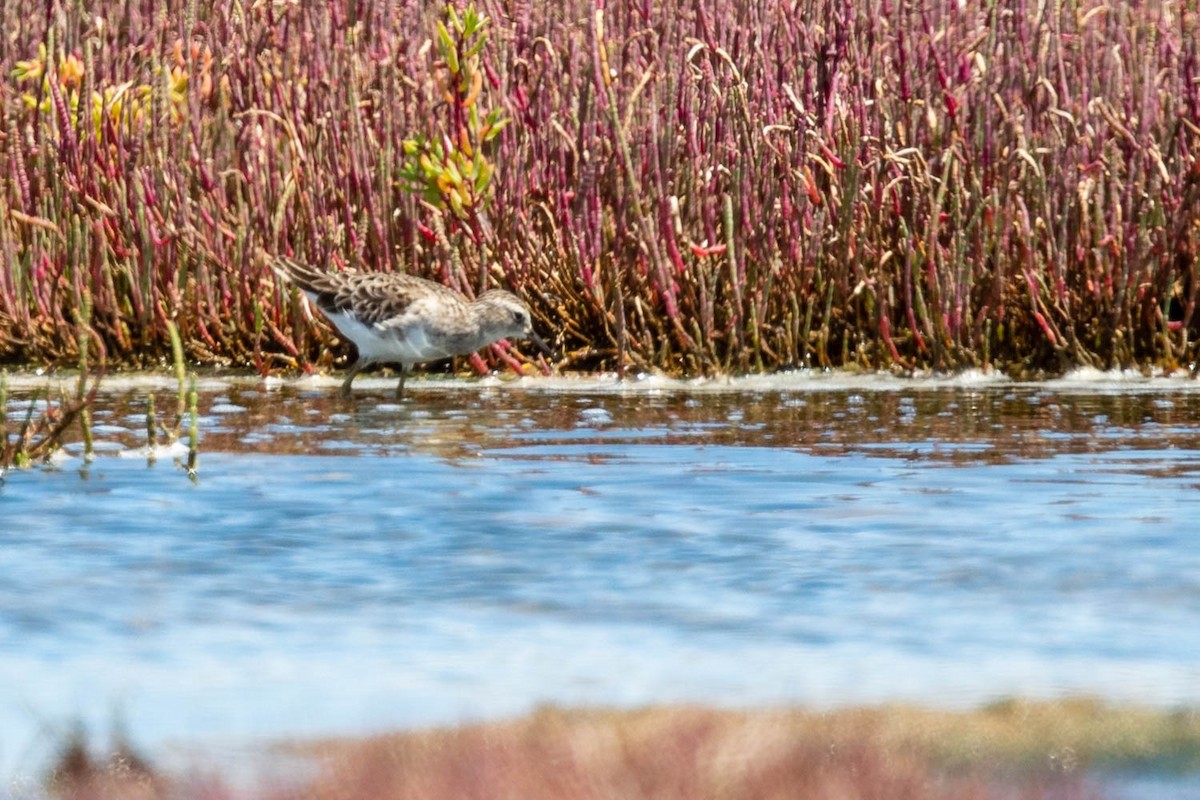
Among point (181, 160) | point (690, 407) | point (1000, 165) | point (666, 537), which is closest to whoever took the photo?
point (666, 537)

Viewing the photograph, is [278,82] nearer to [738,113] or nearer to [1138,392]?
[738,113]

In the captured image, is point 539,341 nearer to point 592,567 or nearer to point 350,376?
point 350,376

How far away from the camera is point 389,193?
8.38m

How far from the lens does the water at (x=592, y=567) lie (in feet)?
11.6

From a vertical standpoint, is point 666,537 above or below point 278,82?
below

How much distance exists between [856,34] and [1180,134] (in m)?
1.25

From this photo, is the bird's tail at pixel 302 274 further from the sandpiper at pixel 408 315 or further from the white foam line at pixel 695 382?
the white foam line at pixel 695 382

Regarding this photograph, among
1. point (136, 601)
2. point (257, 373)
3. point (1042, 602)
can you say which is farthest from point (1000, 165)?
point (136, 601)

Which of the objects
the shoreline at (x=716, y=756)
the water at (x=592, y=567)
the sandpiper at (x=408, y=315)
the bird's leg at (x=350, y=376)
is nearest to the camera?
the shoreline at (x=716, y=756)

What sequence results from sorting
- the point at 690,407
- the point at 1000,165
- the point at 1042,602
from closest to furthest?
the point at 1042,602
the point at 690,407
the point at 1000,165

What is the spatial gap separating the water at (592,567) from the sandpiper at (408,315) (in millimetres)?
543

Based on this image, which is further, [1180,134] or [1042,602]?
[1180,134]

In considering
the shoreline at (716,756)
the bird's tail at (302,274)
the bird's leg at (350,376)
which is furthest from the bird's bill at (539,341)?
the shoreline at (716,756)

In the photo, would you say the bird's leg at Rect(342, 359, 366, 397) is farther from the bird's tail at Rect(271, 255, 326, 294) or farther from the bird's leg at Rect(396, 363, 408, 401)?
the bird's tail at Rect(271, 255, 326, 294)
